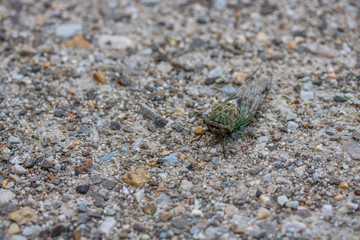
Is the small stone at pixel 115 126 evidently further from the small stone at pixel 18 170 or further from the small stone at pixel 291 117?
the small stone at pixel 291 117

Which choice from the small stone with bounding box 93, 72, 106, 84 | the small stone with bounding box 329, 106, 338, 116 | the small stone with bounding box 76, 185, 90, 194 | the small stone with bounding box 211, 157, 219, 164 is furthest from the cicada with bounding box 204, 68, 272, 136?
the small stone with bounding box 93, 72, 106, 84

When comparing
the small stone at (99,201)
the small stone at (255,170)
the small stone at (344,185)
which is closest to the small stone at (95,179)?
the small stone at (99,201)

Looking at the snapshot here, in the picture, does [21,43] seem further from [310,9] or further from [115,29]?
[310,9]

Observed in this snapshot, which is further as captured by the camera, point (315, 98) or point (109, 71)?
point (109, 71)

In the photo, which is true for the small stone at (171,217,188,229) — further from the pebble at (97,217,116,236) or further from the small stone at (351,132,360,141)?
the small stone at (351,132,360,141)

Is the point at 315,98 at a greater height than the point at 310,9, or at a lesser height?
lesser

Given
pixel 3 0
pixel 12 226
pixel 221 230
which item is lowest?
pixel 221 230

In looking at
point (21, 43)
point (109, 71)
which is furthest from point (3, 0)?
point (109, 71)
